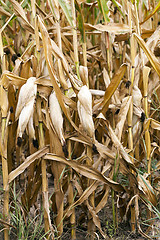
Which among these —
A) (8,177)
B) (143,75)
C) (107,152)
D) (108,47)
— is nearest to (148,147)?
(107,152)

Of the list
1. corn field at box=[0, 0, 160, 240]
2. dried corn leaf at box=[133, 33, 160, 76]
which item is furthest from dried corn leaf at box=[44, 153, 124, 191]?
dried corn leaf at box=[133, 33, 160, 76]

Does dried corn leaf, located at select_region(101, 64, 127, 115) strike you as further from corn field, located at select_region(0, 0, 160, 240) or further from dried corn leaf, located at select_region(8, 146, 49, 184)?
dried corn leaf, located at select_region(8, 146, 49, 184)

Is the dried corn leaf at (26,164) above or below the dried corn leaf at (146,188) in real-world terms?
above

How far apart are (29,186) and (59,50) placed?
56cm

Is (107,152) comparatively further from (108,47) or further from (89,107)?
(108,47)

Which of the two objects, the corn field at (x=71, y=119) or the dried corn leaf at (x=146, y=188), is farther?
the dried corn leaf at (x=146, y=188)

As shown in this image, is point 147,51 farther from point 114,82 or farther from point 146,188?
point 146,188

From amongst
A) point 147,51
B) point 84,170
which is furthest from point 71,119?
point 147,51

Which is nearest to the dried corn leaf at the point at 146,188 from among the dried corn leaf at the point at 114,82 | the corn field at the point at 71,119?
the corn field at the point at 71,119

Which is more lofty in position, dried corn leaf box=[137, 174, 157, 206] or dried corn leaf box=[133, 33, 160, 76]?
dried corn leaf box=[133, 33, 160, 76]

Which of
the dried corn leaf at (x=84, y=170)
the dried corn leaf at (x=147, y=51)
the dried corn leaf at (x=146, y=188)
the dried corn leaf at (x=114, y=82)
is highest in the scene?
the dried corn leaf at (x=147, y=51)

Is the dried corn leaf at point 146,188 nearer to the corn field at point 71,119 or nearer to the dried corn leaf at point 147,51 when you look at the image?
the corn field at point 71,119

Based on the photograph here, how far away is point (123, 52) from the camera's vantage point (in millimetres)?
1493

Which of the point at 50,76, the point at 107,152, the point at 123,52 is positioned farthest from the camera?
the point at 123,52
